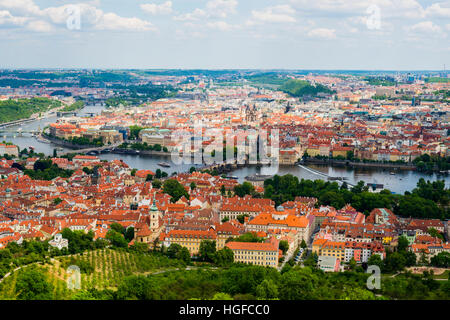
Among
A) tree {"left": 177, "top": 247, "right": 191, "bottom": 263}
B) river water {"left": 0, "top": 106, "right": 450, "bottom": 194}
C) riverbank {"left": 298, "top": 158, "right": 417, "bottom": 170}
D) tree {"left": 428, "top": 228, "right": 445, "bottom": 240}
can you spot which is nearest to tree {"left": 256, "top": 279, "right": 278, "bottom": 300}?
tree {"left": 177, "top": 247, "right": 191, "bottom": 263}

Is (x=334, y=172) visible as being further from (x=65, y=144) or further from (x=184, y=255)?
(x=65, y=144)

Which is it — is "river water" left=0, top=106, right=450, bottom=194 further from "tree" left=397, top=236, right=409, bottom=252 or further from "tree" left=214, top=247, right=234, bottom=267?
"tree" left=214, top=247, right=234, bottom=267

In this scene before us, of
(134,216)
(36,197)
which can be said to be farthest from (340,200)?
(36,197)

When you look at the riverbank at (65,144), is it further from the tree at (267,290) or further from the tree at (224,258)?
the tree at (267,290)

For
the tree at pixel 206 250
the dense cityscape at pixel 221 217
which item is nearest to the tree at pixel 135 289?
the dense cityscape at pixel 221 217

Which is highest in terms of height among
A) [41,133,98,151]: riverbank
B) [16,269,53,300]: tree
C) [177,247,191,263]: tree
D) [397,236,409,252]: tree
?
[16,269,53,300]: tree

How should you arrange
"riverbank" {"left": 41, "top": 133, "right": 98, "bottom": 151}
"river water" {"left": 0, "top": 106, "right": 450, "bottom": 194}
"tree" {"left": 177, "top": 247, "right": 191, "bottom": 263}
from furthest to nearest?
"riverbank" {"left": 41, "top": 133, "right": 98, "bottom": 151} < "river water" {"left": 0, "top": 106, "right": 450, "bottom": 194} < "tree" {"left": 177, "top": 247, "right": 191, "bottom": 263}
